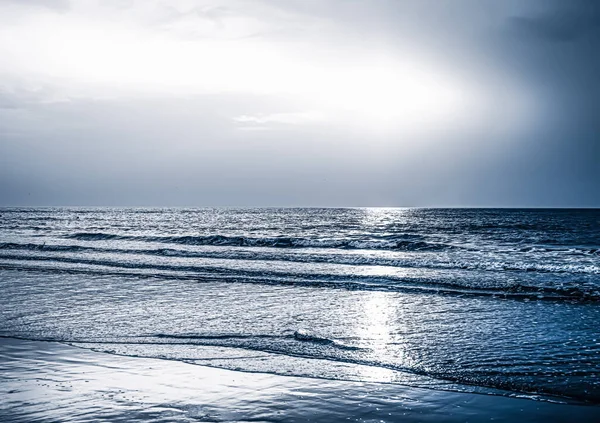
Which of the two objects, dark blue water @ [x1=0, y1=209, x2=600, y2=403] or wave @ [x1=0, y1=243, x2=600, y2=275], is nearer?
dark blue water @ [x1=0, y1=209, x2=600, y2=403]

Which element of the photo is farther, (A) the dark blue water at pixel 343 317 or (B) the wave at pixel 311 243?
(B) the wave at pixel 311 243

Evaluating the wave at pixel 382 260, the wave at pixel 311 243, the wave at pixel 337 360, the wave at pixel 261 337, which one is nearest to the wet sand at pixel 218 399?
the wave at pixel 337 360

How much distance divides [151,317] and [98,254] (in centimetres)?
1938

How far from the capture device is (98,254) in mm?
29016

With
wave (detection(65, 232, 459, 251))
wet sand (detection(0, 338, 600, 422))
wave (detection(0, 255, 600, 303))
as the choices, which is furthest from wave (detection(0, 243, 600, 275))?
wet sand (detection(0, 338, 600, 422))

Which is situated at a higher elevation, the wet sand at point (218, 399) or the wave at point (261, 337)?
the wet sand at point (218, 399)

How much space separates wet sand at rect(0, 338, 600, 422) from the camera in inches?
215

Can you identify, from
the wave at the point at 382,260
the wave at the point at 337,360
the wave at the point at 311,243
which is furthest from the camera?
the wave at the point at 311,243

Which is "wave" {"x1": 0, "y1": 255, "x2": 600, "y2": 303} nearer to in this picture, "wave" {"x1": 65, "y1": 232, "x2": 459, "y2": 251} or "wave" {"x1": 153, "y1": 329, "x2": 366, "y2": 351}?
"wave" {"x1": 153, "y1": 329, "x2": 366, "y2": 351}

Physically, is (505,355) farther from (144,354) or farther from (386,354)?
(144,354)

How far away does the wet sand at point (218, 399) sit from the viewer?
215 inches

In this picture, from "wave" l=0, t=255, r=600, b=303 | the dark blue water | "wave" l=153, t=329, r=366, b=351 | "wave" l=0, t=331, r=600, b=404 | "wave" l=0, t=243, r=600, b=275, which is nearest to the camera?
"wave" l=0, t=331, r=600, b=404

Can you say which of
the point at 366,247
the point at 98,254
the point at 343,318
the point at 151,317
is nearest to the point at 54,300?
the point at 151,317

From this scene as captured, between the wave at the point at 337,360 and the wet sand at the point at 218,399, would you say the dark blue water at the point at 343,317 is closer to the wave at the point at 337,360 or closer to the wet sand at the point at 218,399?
the wave at the point at 337,360
